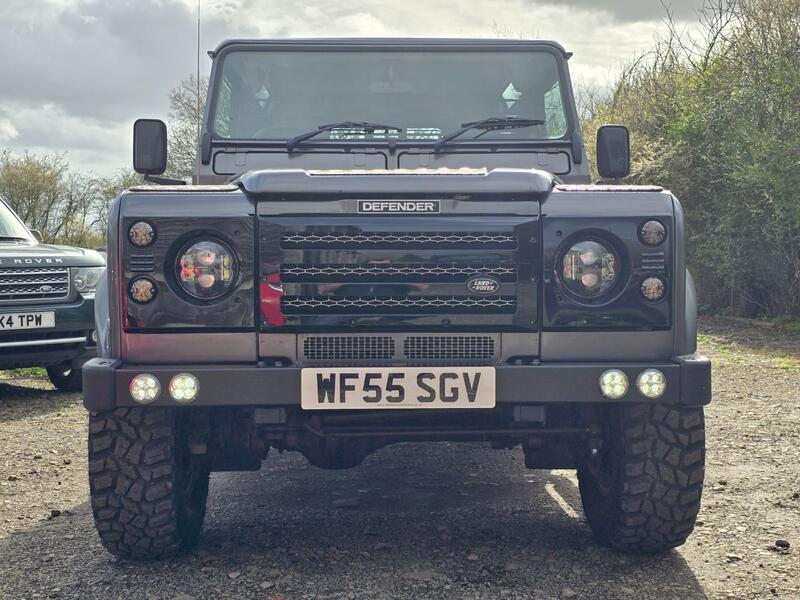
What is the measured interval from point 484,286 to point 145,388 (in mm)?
1182

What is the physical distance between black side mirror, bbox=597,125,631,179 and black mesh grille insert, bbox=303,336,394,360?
6.05 ft

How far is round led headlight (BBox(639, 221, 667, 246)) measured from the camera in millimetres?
3176

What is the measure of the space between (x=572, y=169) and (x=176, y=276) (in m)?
2.15

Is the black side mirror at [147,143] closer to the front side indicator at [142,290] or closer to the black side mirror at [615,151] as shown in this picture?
the front side indicator at [142,290]

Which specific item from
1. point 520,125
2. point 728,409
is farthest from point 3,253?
point 728,409

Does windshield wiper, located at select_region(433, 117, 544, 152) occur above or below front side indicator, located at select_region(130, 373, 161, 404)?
above

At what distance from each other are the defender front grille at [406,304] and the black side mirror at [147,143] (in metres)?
Result: 1.65

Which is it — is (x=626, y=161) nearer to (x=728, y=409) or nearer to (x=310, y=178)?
(x=310, y=178)

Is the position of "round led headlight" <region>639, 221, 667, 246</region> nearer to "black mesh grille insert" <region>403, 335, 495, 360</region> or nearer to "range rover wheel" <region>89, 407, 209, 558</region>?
"black mesh grille insert" <region>403, 335, 495, 360</region>

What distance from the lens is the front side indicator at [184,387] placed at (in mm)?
3086

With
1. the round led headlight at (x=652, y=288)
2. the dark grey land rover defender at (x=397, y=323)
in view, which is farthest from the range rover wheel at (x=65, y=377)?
the round led headlight at (x=652, y=288)

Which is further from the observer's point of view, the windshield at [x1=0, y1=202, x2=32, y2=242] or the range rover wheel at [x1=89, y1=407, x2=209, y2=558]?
the windshield at [x1=0, y1=202, x2=32, y2=242]

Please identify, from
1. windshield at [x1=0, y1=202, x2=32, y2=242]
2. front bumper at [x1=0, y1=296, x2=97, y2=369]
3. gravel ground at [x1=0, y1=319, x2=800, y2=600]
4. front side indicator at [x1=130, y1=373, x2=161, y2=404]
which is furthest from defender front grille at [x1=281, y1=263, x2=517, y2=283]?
windshield at [x1=0, y1=202, x2=32, y2=242]

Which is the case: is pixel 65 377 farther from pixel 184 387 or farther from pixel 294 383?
pixel 294 383
